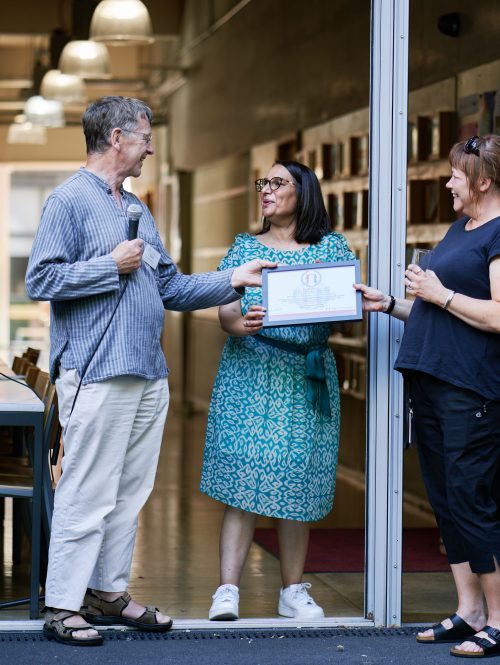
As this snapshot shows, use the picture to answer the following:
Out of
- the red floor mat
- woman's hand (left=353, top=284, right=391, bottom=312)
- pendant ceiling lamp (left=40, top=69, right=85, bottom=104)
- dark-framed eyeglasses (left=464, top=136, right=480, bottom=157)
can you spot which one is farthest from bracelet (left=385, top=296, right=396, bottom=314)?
pendant ceiling lamp (left=40, top=69, right=85, bottom=104)

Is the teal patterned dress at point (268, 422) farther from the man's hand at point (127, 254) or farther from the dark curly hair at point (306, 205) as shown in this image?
the man's hand at point (127, 254)

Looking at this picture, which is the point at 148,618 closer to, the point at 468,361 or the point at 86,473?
the point at 86,473

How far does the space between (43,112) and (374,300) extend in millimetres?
9163

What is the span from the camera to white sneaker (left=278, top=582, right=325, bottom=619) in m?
4.71

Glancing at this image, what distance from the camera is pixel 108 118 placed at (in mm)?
4309

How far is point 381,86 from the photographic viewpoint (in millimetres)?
4641

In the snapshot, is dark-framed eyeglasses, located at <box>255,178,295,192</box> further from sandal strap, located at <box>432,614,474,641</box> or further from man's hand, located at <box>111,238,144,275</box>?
sandal strap, located at <box>432,614,474,641</box>

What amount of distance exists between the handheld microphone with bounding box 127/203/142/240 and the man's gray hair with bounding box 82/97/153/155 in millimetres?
265

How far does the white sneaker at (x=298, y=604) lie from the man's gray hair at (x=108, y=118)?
5.74 feet

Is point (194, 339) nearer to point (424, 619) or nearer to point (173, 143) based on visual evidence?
point (173, 143)

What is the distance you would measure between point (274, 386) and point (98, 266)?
86 centimetres

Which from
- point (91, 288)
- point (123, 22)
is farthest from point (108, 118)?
point (123, 22)

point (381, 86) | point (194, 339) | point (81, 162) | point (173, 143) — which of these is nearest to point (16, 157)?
point (81, 162)

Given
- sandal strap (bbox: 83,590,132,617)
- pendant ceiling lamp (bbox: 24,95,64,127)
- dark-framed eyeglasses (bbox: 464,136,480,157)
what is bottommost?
sandal strap (bbox: 83,590,132,617)
